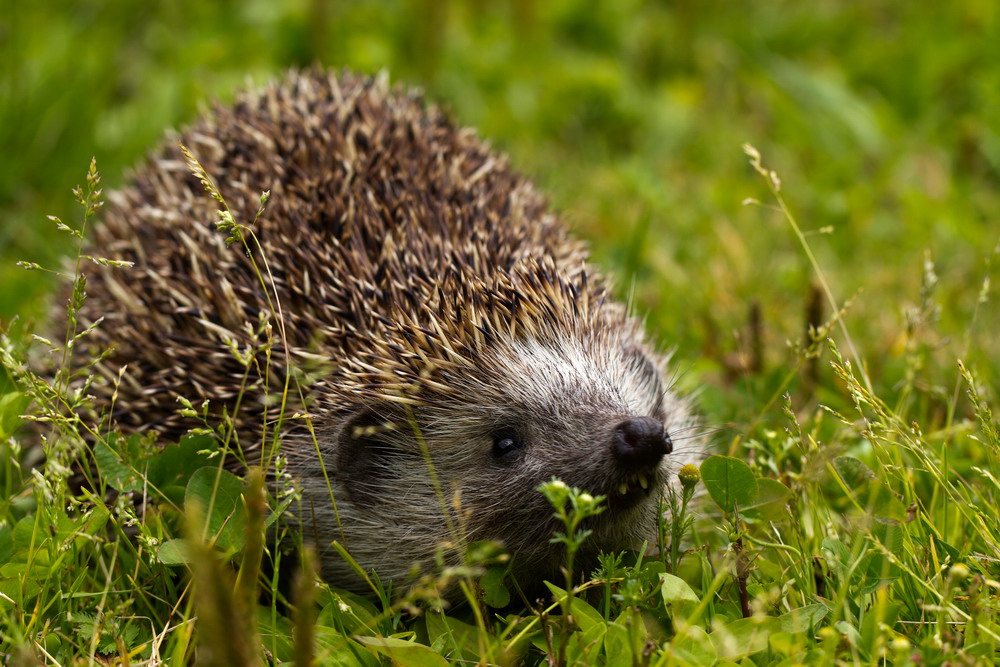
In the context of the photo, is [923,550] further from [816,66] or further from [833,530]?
[816,66]

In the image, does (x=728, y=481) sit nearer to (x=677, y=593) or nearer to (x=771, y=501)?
(x=771, y=501)

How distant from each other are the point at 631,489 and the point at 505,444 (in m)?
0.41

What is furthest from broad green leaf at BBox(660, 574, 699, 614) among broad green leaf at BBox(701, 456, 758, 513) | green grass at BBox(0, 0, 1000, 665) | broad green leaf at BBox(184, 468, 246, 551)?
broad green leaf at BBox(184, 468, 246, 551)

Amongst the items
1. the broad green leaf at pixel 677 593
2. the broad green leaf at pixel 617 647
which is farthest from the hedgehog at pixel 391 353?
the broad green leaf at pixel 617 647

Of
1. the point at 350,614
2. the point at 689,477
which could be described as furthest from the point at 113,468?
the point at 689,477

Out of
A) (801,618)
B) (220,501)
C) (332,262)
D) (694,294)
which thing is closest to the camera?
(801,618)

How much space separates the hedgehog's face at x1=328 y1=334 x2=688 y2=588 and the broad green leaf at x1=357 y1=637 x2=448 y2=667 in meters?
0.40

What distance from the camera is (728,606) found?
260 cm

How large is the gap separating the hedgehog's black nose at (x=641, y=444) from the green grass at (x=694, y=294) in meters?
0.22

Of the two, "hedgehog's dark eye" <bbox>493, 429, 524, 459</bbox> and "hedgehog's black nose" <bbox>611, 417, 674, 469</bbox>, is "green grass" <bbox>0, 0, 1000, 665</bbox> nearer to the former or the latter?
"hedgehog's black nose" <bbox>611, 417, 674, 469</bbox>

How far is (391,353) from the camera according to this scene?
2936 mm

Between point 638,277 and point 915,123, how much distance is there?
9.22 feet

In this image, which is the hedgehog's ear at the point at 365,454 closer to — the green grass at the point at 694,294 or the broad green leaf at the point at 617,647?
the green grass at the point at 694,294

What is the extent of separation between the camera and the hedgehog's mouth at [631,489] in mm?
2643
